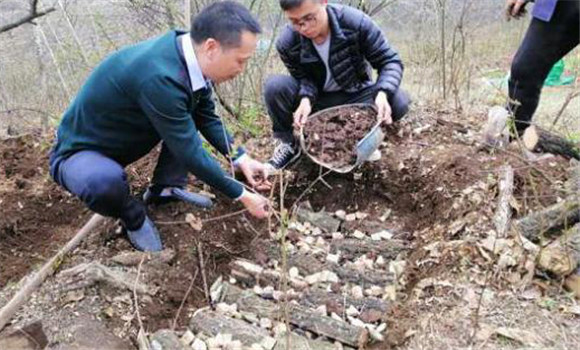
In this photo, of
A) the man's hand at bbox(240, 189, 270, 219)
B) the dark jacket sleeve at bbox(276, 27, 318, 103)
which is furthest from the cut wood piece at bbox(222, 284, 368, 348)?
the dark jacket sleeve at bbox(276, 27, 318, 103)

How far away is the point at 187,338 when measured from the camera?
6.82ft

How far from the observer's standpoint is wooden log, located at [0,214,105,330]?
7.06 feet

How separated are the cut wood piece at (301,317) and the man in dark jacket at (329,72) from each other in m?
1.07

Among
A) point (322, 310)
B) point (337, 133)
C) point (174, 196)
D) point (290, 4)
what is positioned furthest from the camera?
point (337, 133)

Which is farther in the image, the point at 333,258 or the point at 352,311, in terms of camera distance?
the point at 333,258

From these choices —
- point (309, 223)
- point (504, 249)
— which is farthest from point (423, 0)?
point (504, 249)

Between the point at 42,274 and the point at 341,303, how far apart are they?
4.31 feet

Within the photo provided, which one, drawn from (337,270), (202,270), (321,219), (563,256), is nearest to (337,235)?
(321,219)

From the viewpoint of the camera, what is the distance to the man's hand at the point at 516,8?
2.67 m

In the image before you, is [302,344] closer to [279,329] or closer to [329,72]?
[279,329]

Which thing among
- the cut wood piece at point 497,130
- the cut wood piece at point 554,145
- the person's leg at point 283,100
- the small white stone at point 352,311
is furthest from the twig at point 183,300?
the cut wood piece at point 554,145

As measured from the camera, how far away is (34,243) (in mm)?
2861

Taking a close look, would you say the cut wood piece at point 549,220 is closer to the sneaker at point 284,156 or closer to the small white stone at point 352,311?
the small white stone at point 352,311

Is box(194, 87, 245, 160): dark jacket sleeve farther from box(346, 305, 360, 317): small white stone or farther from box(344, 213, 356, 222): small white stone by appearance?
box(346, 305, 360, 317): small white stone
